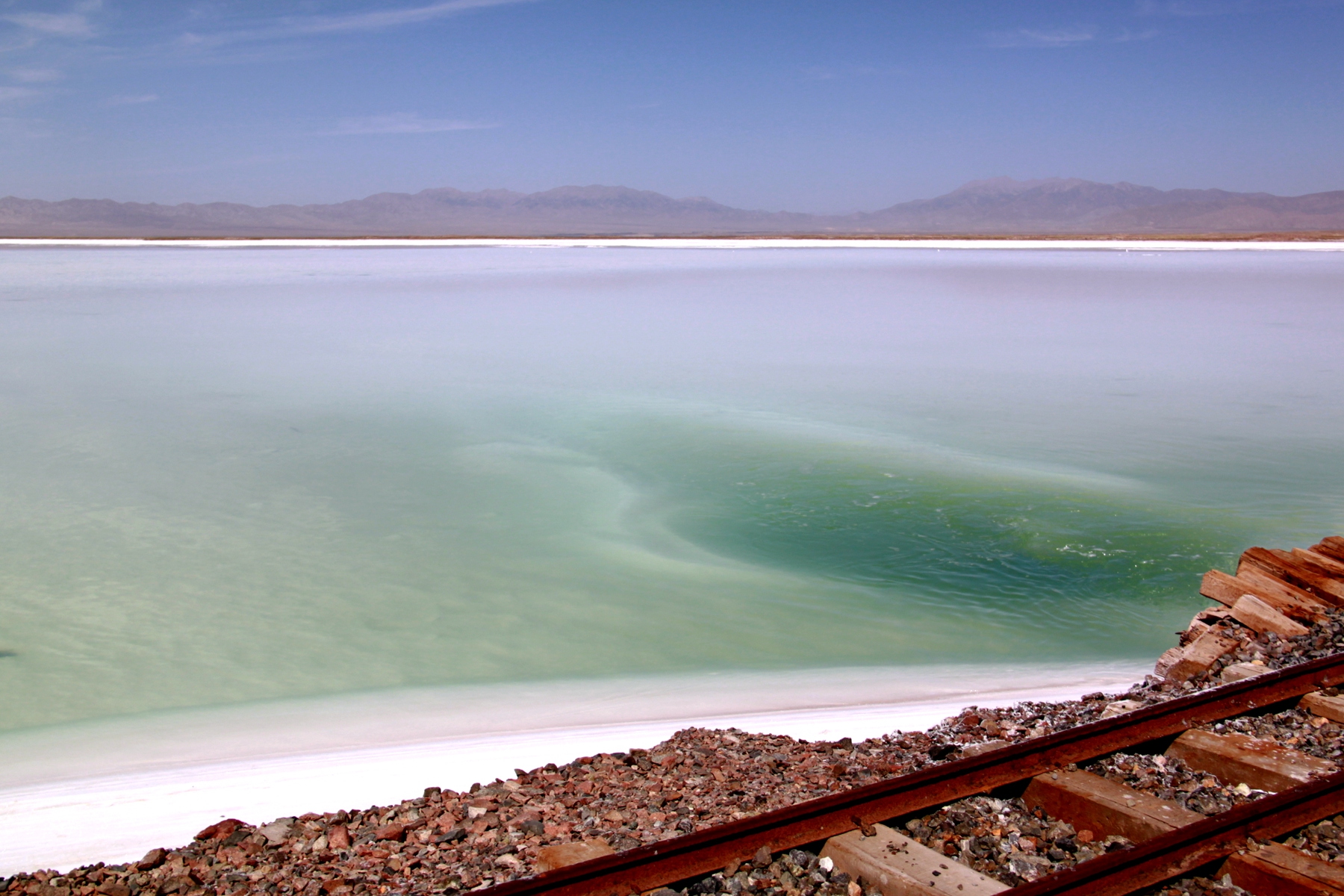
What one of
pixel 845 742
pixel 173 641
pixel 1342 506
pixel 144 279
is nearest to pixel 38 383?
pixel 173 641

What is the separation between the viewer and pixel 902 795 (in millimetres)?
3357

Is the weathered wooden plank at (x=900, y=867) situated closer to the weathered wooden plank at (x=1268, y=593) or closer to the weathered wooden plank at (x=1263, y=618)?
the weathered wooden plank at (x=1263, y=618)

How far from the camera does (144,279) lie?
3706 cm

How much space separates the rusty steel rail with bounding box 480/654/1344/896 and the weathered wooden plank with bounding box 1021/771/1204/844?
0.27 ft

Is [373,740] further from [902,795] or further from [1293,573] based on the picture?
[1293,573]

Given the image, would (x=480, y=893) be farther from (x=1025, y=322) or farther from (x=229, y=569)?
(x=1025, y=322)

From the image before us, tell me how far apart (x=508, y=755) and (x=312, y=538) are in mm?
4044

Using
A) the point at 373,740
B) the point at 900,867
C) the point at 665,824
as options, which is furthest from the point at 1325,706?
the point at 373,740

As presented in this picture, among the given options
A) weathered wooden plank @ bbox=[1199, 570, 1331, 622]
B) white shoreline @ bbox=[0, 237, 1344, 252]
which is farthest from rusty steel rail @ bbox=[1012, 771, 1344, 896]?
white shoreline @ bbox=[0, 237, 1344, 252]

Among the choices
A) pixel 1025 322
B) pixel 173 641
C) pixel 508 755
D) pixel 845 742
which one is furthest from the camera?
pixel 1025 322

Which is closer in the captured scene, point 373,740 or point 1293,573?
point 373,740

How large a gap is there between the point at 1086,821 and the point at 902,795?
606mm

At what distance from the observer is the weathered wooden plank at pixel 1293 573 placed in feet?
18.3

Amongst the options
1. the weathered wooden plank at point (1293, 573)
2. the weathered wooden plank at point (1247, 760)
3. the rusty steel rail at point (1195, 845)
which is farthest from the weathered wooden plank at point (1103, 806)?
the weathered wooden plank at point (1293, 573)
